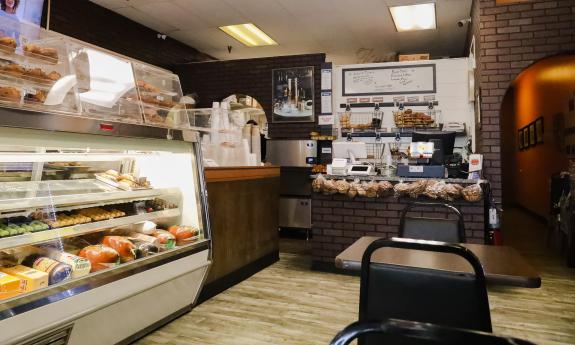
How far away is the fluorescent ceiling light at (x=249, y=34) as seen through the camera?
6680mm

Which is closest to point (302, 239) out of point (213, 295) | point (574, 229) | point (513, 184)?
point (213, 295)

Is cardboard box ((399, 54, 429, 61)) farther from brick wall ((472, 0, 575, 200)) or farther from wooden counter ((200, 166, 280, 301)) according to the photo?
wooden counter ((200, 166, 280, 301))

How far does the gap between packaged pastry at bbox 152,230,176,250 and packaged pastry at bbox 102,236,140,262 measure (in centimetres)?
25

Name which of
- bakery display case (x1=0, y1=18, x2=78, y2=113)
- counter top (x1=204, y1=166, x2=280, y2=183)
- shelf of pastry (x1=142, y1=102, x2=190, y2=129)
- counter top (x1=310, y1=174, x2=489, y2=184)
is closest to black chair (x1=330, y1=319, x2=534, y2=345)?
bakery display case (x1=0, y1=18, x2=78, y2=113)

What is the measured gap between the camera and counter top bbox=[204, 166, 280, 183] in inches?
147

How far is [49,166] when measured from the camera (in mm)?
2363

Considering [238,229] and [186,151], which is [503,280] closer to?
[186,151]

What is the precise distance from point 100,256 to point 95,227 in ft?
0.58

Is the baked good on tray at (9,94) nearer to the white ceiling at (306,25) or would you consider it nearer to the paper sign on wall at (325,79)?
the white ceiling at (306,25)

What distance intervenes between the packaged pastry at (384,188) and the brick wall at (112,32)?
4492 mm

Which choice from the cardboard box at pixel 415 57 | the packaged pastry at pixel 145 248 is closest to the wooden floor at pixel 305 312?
the packaged pastry at pixel 145 248

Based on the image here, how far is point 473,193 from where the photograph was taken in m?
4.06

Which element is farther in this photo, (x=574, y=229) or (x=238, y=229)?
(x=574, y=229)

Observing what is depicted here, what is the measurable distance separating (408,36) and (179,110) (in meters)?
5.21
